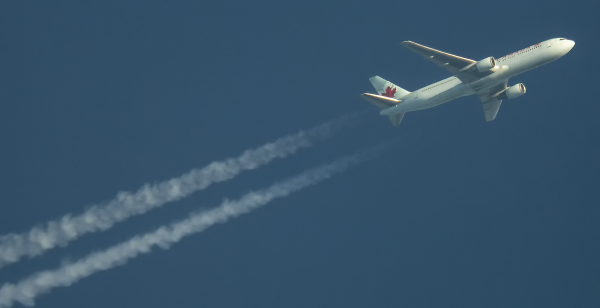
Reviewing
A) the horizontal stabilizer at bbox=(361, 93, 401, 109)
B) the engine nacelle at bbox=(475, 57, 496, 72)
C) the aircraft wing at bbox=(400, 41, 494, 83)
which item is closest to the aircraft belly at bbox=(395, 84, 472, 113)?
the horizontal stabilizer at bbox=(361, 93, 401, 109)

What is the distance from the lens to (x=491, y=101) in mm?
63469

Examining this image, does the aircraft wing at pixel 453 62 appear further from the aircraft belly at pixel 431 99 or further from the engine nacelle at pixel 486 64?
the aircraft belly at pixel 431 99

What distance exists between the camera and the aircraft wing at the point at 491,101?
6188 cm

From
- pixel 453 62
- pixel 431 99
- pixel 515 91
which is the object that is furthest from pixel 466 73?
pixel 515 91

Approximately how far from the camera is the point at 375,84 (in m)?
64.1

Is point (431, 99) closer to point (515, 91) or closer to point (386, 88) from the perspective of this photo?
point (386, 88)

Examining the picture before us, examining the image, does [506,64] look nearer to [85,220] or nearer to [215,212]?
[215,212]

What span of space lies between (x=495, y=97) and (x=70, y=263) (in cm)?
3621

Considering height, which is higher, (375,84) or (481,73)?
(375,84)

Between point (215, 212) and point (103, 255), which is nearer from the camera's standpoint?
point (103, 255)

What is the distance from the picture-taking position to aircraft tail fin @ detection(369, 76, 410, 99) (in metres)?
61.5

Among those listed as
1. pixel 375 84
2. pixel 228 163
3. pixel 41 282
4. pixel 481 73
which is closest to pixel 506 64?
pixel 481 73

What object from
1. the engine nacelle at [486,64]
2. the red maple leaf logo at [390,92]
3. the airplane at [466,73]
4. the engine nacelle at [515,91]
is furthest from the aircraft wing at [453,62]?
the red maple leaf logo at [390,92]

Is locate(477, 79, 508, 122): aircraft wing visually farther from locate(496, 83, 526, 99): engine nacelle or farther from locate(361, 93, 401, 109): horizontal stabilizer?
locate(361, 93, 401, 109): horizontal stabilizer
